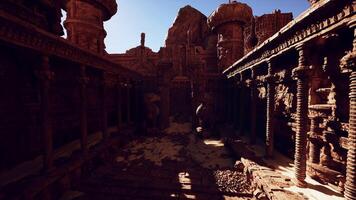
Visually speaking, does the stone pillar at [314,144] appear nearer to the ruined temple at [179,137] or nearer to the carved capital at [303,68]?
the ruined temple at [179,137]

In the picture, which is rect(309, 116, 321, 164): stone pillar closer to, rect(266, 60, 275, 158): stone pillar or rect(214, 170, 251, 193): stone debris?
rect(266, 60, 275, 158): stone pillar

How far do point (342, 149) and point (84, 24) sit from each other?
1676 cm

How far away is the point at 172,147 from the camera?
11148 mm

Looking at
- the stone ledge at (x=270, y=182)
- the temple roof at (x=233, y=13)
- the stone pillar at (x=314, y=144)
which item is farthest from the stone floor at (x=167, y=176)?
the temple roof at (x=233, y=13)

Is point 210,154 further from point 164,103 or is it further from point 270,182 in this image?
point 164,103

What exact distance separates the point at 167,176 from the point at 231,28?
17738 millimetres

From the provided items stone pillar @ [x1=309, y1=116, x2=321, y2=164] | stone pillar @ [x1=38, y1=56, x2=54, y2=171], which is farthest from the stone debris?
stone pillar @ [x1=38, y1=56, x2=54, y2=171]

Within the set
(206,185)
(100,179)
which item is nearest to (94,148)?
(100,179)

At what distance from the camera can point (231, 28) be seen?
66.4 feet

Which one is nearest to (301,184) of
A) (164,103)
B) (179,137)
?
(179,137)

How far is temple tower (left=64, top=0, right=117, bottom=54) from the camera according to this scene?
14.6m

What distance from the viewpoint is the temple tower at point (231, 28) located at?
777 inches

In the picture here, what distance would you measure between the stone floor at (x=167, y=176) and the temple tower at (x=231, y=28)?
39.7ft

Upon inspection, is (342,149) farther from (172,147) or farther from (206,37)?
(206,37)
